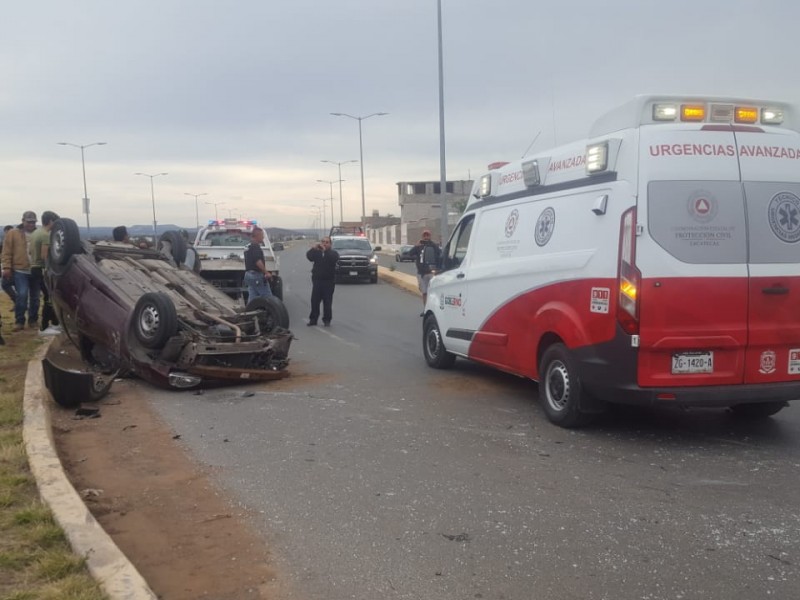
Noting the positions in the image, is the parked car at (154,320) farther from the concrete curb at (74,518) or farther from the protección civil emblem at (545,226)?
the protección civil emblem at (545,226)

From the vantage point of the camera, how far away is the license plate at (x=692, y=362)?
231 inches

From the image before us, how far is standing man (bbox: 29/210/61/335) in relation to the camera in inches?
454

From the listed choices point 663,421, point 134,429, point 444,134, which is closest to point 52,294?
point 134,429

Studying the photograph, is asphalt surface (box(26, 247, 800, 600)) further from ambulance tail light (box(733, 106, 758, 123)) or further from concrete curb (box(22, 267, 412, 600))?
ambulance tail light (box(733, 106, 758, 123))

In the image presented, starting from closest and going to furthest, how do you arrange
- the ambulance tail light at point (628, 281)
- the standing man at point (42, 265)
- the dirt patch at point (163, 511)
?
the dirt patch at point (163, 511) → the ambulance tail light at point (628, 281) → the standing man at point (42, 265)

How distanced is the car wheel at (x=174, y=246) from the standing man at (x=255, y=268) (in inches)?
63.3

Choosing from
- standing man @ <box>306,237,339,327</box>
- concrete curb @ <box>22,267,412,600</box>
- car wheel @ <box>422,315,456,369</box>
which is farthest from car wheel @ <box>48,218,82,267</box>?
standing man @ <box>306,237,339,327</box>

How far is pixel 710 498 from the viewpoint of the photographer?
16.2 ft

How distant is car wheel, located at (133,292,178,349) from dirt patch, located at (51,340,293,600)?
1233 millimetres

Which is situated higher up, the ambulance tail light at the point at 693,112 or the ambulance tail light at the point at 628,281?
the ambulance tail light at the point at 693,112

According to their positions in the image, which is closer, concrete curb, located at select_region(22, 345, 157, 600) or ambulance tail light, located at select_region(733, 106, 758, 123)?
concrete curb, located at select_region(22, 345, 157, 600)

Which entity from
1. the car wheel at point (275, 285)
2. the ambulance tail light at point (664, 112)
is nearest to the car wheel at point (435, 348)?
the ambulance tail light at point (664, 112)

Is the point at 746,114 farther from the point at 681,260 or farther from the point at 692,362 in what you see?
the point at 692,362

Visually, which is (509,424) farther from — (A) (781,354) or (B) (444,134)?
(B) (444,134)
